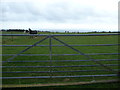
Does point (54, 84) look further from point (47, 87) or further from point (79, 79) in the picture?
point (79, 79)

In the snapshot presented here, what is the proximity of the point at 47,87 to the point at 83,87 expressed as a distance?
39.6 inches

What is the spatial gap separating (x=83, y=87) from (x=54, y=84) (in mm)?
828

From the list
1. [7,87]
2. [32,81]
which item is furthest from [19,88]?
[32,81]

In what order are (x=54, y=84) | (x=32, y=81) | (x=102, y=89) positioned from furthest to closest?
(x=32, y=81) → (x=54, y=84) → (x=102, y=89)

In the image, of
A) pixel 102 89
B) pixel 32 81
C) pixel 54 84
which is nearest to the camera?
pixel 102 89

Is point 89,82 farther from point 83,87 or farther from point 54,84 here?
point 54,84

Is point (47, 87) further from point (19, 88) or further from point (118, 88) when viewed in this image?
point (118, 88)

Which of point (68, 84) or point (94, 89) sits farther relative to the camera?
point (68, 84)

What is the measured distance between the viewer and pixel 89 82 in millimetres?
5137

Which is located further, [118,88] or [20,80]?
[20,80]

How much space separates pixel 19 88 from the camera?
4750 mm

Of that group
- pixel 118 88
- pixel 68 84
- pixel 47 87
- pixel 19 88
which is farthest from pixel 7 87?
pixel 118 88

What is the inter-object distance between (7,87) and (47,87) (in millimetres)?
1114

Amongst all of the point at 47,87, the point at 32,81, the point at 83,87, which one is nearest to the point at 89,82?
the point at 83,87
